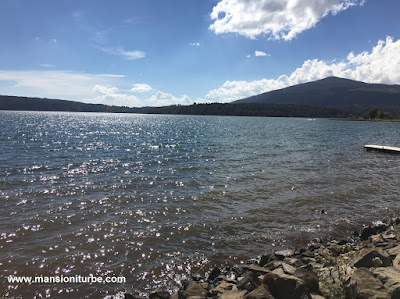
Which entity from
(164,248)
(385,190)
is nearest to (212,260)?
(164,248)

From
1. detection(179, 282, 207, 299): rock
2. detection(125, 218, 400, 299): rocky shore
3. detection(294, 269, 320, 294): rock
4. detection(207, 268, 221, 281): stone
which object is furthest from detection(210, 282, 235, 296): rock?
detection(294, 269, 320, 294): rock

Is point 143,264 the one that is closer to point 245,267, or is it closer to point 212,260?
point 212,260

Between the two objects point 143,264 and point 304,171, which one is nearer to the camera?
point 143,264

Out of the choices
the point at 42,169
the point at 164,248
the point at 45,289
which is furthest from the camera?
the point at 42,169

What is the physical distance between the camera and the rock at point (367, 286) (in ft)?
17.5

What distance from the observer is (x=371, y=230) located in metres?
12.2

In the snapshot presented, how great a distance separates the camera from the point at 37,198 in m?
15.6

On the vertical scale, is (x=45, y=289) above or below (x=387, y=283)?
A: below

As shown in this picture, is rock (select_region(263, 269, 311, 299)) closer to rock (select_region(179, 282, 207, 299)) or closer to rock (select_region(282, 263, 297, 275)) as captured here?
rock (select_region(282, 263, 297, 275))

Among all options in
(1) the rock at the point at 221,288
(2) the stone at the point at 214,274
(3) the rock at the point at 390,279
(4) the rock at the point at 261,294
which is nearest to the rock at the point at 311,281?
(4) the rock at the point at 261,294

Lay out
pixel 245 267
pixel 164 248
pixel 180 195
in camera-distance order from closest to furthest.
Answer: pixel 245 267
pixel 164 248
pixel 180 195

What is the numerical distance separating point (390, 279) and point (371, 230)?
7.34 meters

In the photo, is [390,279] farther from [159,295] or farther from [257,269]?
[159,295]

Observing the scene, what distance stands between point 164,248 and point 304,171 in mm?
18346
